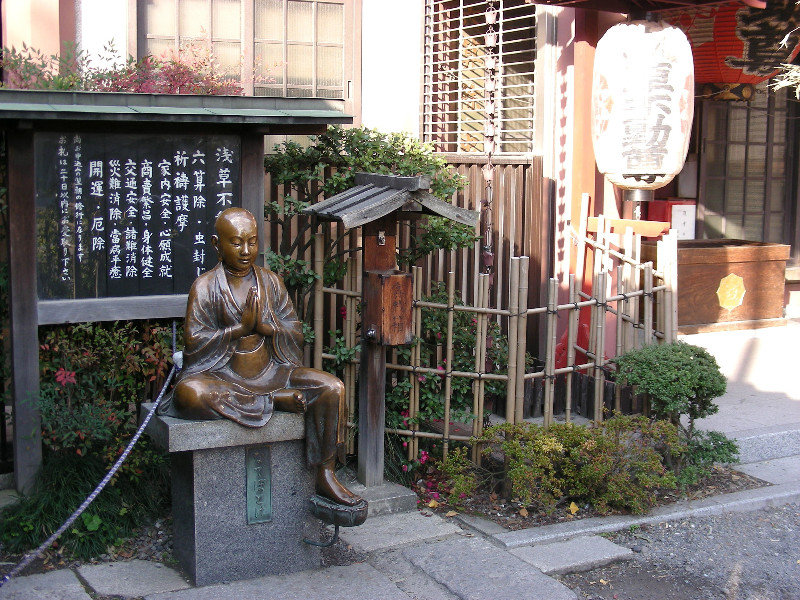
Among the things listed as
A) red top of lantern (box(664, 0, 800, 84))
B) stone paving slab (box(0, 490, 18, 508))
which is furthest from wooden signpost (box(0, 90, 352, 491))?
red top of lantern (box(664, 0, 800, 84))

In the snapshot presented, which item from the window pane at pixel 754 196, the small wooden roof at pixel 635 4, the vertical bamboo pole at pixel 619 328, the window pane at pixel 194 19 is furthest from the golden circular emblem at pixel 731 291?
the window pane at pixel 194 19

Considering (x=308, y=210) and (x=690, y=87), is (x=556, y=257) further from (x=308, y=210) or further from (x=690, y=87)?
(x=308, y=210)

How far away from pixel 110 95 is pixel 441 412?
11.2ft

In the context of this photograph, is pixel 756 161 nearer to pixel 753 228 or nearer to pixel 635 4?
pixel 753 228

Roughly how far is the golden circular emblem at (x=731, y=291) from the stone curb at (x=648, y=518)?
4808 millimetres

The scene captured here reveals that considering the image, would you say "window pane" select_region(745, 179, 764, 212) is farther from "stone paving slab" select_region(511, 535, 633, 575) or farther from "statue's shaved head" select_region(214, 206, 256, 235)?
"statue's shaved head" select_region(214, 206, 256, 235)

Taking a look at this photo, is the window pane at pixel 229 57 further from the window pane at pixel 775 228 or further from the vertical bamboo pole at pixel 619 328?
the window pane at pixel 775 228

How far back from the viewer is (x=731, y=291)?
1190 centimetres

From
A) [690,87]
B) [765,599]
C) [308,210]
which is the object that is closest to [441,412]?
[308,210]

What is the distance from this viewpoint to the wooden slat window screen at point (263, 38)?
8.89 meters

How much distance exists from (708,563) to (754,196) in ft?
27.0

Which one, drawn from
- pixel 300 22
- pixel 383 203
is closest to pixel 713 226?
pixel 300 22

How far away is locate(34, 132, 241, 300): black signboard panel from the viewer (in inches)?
237

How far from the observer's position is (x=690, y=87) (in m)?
8.49
